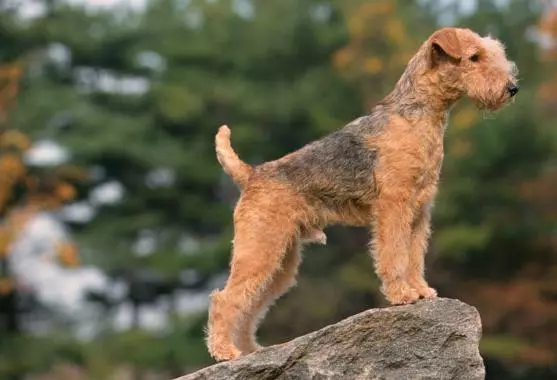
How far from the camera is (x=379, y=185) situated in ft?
20.9

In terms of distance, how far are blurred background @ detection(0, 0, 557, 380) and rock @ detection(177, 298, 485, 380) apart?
1145 cm

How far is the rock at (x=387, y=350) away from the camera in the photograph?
6527 millimetres

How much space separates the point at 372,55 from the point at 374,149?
13949mm

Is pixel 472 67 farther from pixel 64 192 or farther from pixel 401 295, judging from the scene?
pixel 64 192

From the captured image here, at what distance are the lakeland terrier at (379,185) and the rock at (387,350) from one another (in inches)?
7.3

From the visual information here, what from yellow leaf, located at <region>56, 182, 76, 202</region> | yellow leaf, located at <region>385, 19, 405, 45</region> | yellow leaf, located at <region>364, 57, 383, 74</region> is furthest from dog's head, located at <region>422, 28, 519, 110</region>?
yellow leaf, located at <region>385, 19, 405, 45</region>

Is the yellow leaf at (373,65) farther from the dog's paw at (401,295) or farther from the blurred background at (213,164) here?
the dog's paw at (401,295)

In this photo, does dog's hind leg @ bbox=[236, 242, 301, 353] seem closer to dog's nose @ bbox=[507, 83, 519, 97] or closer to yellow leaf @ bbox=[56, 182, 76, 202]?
dog's nose @ bbox=[507, 83, 519, 97]

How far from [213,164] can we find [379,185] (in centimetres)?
1455

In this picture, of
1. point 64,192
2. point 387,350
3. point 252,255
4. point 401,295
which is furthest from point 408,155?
point 64,192

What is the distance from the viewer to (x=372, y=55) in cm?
2012

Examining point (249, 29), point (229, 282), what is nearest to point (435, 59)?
point (229, 282)

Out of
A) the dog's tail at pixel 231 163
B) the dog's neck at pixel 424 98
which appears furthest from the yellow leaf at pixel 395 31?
the dog's neck at pixel 424 98

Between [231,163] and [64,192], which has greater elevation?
[64,192]
